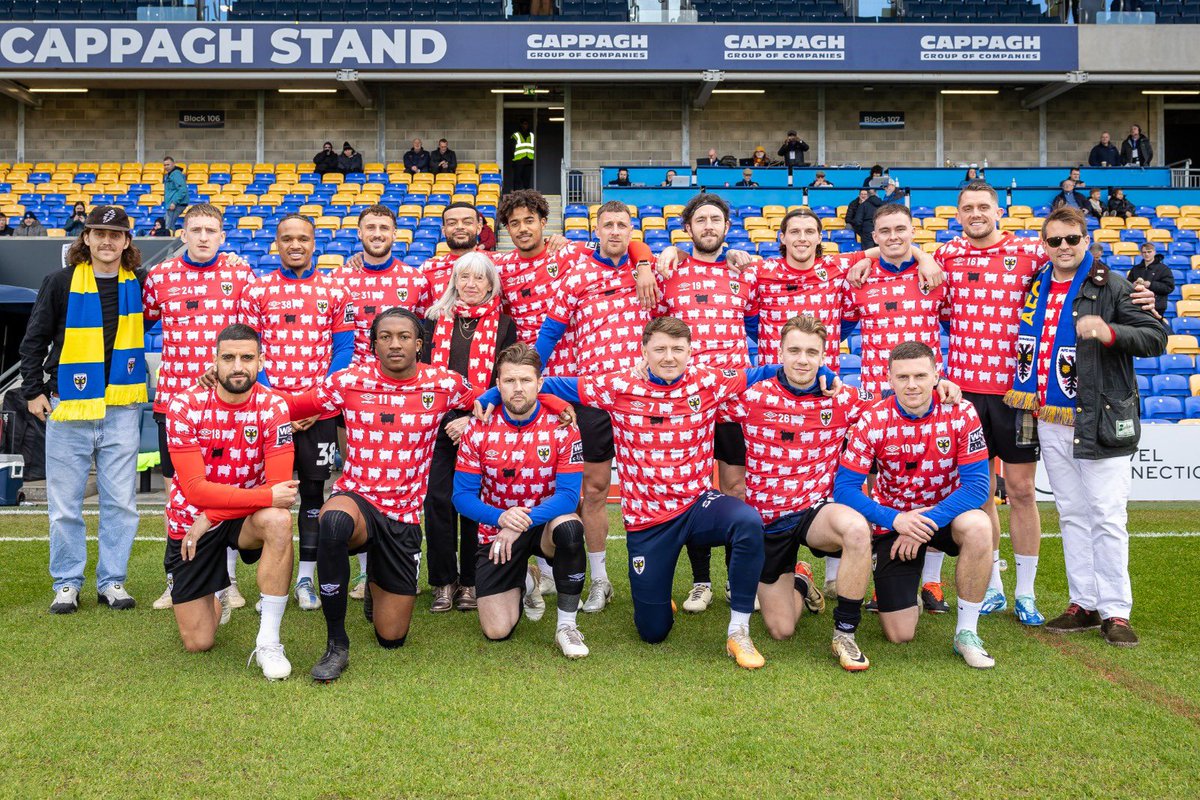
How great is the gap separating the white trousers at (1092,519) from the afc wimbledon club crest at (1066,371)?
0.19 m

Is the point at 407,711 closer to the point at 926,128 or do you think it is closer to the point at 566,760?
the point at 566,760

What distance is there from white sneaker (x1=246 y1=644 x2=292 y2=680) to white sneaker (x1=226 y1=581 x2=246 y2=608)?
112cm

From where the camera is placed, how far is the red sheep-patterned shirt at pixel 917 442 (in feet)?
14.1

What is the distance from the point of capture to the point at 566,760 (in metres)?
3.08

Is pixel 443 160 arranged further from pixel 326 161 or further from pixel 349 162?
pixel 326 161

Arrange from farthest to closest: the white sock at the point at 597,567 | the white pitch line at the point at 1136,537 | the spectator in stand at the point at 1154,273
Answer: the spectator in stand at the point at 1154,273
the white pitch line at the point at 1136,537
the white sock at the point at 597,567

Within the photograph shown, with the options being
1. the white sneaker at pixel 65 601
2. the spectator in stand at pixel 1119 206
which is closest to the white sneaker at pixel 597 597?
the white sneaker at pixel 65 601

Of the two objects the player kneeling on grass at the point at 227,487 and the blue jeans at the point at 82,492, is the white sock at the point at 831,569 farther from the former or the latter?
the blue jeans at the point at 82,492

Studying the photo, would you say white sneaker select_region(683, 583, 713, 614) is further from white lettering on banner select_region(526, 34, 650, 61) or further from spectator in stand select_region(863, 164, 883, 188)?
white lettering on banner select_region(526, 34, 650, 61)

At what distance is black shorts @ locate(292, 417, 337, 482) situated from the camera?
15.9ft

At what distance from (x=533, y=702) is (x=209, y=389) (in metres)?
2.06

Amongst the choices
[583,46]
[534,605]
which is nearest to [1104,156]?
[583,46]

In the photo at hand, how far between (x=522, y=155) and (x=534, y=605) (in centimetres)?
1608

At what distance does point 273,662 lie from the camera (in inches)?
153
